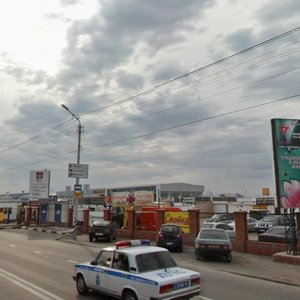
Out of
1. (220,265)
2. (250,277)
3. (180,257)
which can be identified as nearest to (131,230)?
(180,257)

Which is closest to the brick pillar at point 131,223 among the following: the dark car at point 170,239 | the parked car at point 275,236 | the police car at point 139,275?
the dark car at point 170,239

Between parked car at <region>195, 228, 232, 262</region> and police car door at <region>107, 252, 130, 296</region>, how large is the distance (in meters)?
11.2

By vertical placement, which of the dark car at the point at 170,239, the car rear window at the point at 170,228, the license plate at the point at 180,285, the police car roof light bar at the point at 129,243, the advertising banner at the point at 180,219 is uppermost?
the advertising banner at the point at 180,219

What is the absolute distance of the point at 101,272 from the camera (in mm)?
10422

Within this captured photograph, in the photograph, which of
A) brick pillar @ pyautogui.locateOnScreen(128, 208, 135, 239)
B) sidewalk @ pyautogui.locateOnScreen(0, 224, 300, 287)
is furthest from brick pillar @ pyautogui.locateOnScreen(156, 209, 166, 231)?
sidewalk @ pyautogui.locateOnScreen(0, 224, 300, 287)

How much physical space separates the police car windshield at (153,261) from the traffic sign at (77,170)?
83.7ft

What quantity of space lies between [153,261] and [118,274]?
2.88 ft

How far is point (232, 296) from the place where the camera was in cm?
1148

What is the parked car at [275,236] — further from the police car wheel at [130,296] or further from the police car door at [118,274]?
the police car wheel at [130,296]

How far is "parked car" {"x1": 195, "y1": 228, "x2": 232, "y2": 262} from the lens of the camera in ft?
67.1

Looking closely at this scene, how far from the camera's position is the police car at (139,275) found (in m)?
8.80

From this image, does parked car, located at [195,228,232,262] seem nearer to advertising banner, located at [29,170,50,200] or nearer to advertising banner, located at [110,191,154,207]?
advertising banner, located at [110,191,154,207]

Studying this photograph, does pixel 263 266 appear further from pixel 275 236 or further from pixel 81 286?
pixel 81 286

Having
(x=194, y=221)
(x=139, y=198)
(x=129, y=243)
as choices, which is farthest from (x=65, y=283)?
(x=139, y=198)
